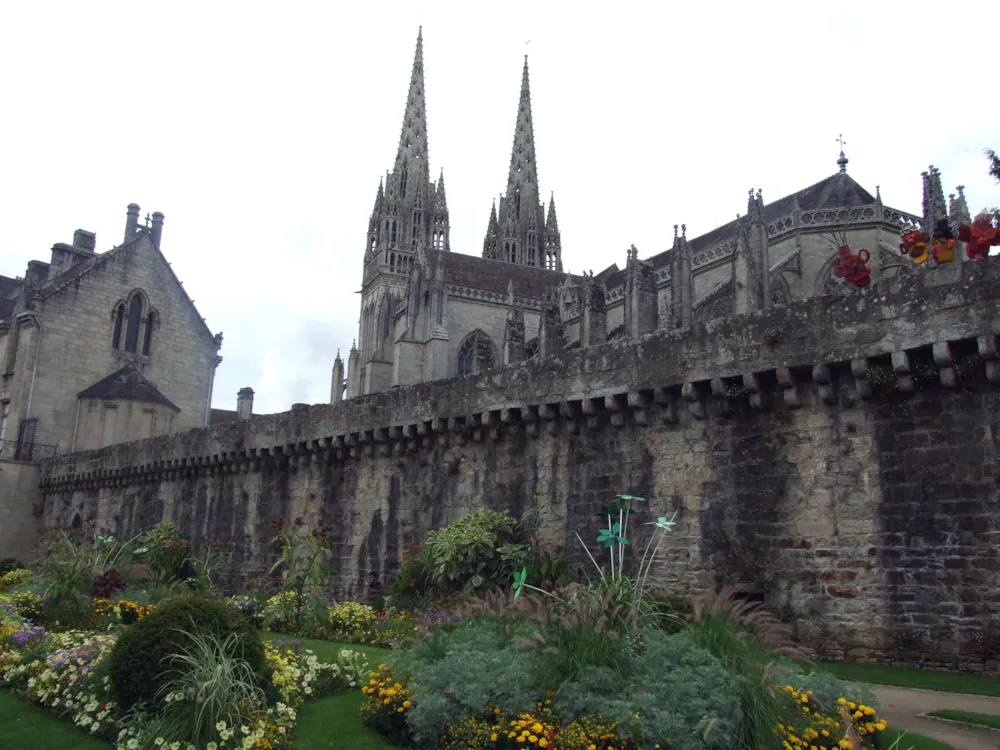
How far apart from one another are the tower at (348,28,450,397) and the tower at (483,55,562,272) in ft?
18.0

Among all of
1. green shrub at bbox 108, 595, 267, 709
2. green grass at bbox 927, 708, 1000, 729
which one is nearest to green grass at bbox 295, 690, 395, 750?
green shrub at bbox 108, 595, 267, 709

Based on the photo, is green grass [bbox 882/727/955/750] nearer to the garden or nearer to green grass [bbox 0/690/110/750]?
the garden

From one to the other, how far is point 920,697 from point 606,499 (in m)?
5.65

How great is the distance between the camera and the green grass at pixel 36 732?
25.2 feet

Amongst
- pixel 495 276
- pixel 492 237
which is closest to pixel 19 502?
pixel 495 276

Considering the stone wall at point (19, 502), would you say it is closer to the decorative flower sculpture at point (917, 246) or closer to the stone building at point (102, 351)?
the stone building at point (102, 351)

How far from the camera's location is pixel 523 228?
80.2 meters

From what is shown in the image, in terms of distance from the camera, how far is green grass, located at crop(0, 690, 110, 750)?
7672 mm

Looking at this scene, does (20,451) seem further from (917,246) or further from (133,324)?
(917,246)

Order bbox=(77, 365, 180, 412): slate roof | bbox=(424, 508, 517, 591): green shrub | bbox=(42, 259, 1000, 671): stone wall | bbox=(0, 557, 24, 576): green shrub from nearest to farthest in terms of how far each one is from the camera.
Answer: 1. bbox=(42, 259, 1000, 671): stone wall
2. bbox=(424, 508, 517, 591): green shrub
3. bbox=(0, 557, 24, 576): green shrub
4. bbox=(77, 365, 180, 412): slate roof

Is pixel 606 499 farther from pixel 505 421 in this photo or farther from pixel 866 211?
pixel 866 211

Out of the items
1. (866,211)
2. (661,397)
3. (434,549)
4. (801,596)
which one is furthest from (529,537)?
(866,211)

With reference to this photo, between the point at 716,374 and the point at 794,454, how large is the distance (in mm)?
1523

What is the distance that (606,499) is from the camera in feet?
43.0
